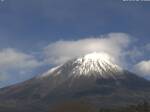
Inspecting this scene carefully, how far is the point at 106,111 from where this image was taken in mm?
169000

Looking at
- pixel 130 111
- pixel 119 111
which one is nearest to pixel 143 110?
pixel 130 111

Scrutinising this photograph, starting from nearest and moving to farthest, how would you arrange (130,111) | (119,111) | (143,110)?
(143,110) < (130,111) < (119,111)

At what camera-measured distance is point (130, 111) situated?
545 ft

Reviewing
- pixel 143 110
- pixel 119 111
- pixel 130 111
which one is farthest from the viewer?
pixel 119 111

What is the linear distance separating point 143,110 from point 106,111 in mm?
19446

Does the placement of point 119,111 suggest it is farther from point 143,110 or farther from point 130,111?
point 143,110

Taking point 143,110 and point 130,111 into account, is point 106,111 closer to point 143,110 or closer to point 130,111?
point 130,111

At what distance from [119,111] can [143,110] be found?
25894mm

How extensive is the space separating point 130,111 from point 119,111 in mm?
12798

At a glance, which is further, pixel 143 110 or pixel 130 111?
pixel 130 111

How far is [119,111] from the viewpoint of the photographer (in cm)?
17862

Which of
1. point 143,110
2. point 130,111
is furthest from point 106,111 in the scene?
point 143,110

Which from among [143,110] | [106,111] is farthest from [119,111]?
[143,110]

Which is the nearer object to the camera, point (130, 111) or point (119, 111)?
point (130, 111)
